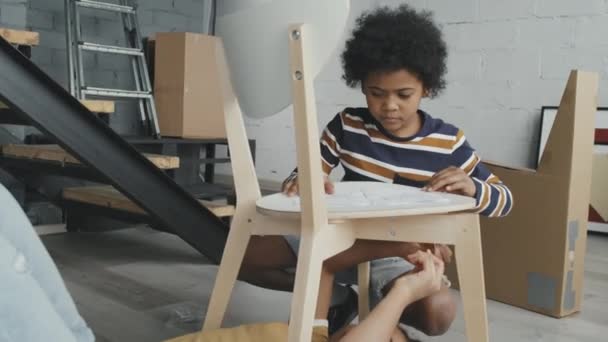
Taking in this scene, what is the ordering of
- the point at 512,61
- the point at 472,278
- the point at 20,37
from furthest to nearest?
the point at 512,61 → the point at 20,37 → the point at 472,278

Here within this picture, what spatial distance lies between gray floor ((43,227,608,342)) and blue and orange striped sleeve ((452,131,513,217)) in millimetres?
489

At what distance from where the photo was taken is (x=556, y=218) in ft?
5.80

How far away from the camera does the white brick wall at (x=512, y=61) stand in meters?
2.63

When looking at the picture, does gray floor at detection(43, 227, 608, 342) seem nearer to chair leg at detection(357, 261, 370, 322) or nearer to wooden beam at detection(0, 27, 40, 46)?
chair leg at detection(357, 261, 370, 322)

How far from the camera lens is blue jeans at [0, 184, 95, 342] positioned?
390mm

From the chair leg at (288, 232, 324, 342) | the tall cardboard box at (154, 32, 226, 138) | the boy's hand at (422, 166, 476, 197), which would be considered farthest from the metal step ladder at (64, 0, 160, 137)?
the chair leg at (288, 232, 324, 342)

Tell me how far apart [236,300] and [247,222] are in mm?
762

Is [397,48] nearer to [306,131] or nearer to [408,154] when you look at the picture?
[408,154]

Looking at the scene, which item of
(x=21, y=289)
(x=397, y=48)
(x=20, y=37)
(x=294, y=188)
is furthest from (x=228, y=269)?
(x=20, y=37)

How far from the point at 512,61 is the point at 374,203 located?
2083mm

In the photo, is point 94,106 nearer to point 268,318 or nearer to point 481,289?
point 268,318

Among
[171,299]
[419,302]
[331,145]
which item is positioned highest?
[331,145]

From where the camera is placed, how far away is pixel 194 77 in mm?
2932

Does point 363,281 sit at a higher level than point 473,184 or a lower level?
lower
